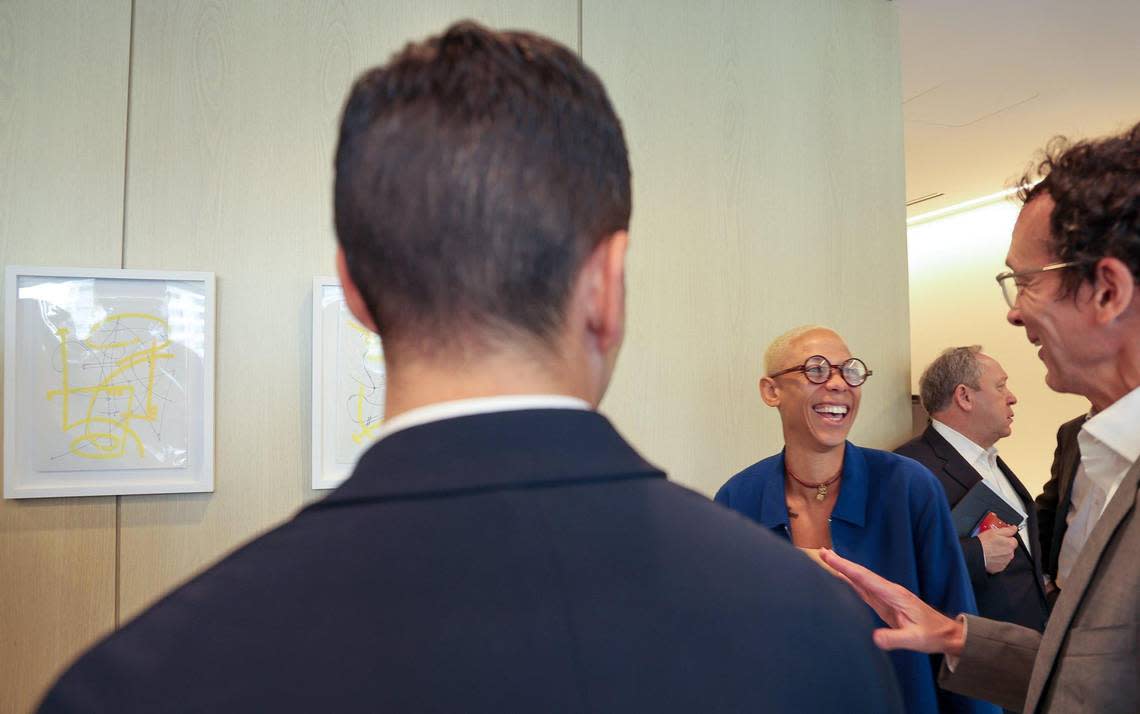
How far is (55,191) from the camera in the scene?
7.08ft

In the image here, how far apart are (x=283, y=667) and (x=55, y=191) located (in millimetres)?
2139

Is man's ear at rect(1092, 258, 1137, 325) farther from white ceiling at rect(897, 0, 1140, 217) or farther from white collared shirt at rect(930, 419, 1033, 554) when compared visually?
white collared shirt at rect(930, 419, 1033, 554)

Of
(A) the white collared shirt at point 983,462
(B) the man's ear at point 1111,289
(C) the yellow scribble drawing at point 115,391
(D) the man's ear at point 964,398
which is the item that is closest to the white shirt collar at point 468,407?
(B) the man's ear at point 1111,289

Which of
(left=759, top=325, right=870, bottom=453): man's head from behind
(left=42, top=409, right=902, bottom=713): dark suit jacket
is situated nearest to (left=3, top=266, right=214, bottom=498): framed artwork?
(left=759, top=325, right=870, bottom=453): man's head from behind

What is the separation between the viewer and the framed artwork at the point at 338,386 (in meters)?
2.29

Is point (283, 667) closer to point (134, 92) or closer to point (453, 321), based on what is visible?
point (453, 321)

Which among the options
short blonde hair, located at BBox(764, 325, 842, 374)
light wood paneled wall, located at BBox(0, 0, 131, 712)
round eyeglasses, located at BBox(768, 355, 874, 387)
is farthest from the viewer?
short blonde hair, located at BBox(764, 325, 842, 374)

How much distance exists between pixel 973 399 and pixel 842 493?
1603mm

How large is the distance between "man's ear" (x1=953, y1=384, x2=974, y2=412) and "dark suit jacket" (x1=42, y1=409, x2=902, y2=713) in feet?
10.4

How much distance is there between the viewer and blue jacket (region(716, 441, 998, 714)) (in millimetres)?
1959

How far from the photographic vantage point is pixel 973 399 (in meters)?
3.41

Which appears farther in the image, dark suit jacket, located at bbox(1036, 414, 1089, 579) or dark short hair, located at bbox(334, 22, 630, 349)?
dark suit jacket, located at bbox(1036, 414, 1089, 579)

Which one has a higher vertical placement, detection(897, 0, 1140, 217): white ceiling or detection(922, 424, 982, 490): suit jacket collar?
detection(897, 0, 1140, 217): white ceiling

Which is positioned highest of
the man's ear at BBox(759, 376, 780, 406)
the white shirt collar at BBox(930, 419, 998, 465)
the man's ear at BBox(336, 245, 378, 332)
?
the man's ear at BBox(336, 245, 378, 332)
